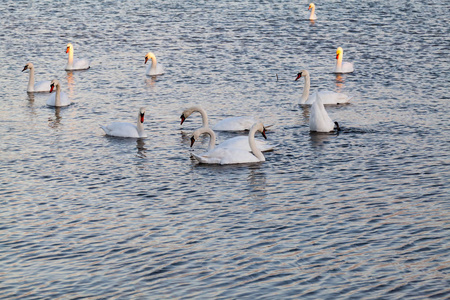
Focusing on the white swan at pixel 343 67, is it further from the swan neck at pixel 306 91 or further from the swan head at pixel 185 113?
the swan head at pixel 185 113

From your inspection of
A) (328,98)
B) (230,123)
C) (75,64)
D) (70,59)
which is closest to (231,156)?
(230,123)

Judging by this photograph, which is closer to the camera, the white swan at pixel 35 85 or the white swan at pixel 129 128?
the white swan at pixel 129 128

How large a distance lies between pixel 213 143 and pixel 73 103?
899cm

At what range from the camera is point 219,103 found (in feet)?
99.7

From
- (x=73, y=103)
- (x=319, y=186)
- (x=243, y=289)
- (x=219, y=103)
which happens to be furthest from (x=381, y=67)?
(x=243, y=289)

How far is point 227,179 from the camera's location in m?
21.2

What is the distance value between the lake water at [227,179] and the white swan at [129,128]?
323 millimetres

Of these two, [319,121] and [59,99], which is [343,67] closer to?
[319,121]

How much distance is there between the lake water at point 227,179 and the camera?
49.5ft

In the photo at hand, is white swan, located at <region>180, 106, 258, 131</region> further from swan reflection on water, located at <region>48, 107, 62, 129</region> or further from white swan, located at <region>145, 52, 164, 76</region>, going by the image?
white swan, located at <region>145, 52, 164, 76</region>

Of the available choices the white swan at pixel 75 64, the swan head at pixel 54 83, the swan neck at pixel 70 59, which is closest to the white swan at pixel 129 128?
the swan head at pixel 54 83

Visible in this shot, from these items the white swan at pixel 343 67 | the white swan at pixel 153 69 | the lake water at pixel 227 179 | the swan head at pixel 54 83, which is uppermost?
the white swan at pixel 343 67

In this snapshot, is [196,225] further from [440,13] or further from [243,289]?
[440,13]

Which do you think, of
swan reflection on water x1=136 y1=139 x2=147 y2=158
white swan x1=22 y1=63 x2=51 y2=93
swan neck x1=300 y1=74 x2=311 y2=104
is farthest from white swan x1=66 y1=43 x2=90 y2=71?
swan reflection on water x1=136 y1=139 x2=147 y2=158
